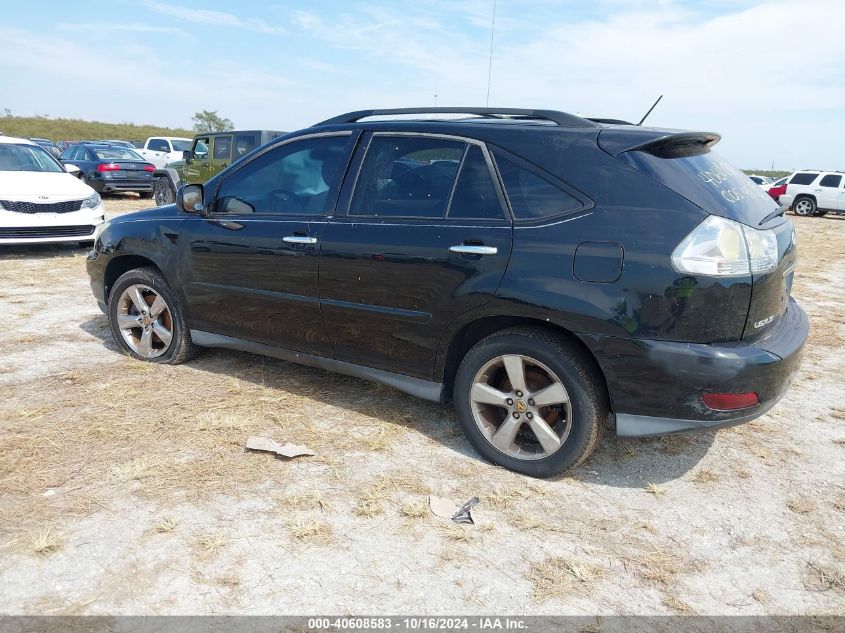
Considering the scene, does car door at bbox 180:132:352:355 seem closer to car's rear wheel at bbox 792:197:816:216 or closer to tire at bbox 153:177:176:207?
tire at bbox 153:177:176:207

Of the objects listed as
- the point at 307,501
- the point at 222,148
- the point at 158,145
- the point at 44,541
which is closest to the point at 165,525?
the point at 44,541

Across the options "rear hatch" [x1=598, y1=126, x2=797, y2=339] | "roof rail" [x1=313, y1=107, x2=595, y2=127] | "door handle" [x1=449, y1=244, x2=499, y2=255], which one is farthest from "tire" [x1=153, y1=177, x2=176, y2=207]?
"rear hatch" [x1=598, y1=126, x2=797, y2=339]

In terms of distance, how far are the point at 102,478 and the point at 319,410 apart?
1.26 metres

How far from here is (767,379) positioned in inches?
112

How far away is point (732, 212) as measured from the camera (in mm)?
2816

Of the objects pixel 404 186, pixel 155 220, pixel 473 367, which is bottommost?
pixel 473 367

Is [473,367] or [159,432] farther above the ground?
[473,367]

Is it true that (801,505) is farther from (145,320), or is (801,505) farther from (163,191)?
(163,191)

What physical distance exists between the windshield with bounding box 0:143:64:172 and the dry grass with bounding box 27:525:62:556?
27.8 feet

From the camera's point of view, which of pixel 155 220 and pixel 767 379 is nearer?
pixel 767 379

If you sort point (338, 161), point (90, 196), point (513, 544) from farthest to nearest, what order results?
point (90, 196) → point (338, 161) → point (513, 544)

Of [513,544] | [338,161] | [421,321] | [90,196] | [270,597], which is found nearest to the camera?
[270,597]

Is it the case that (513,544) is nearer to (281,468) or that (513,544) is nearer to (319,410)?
(281,468)

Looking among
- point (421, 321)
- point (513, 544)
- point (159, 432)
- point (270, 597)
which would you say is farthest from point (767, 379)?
point (159, 432)
